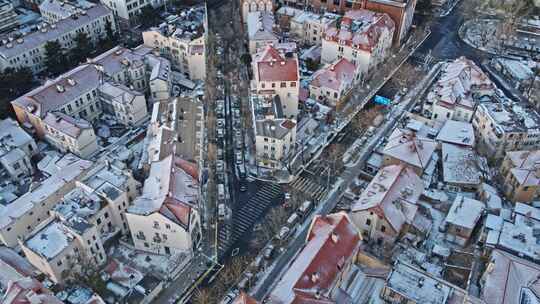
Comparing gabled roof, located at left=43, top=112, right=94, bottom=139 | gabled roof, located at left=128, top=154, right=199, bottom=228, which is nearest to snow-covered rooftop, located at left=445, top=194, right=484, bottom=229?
gabled roof, located at left=128, top=154, right=199, bottom=228

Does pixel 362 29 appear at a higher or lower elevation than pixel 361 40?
higher

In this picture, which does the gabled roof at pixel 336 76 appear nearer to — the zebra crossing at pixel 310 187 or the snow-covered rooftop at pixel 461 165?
the zebra crossing at pixel 310 187

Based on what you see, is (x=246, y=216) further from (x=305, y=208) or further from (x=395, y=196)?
(x=395, y=196)

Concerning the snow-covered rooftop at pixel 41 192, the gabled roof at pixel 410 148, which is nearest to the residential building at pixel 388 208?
the gabled roof at pixel 410 148

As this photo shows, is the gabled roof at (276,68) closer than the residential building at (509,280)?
No

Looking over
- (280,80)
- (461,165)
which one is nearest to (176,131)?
(280,80)

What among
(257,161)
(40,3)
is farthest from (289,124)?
(40,3)
